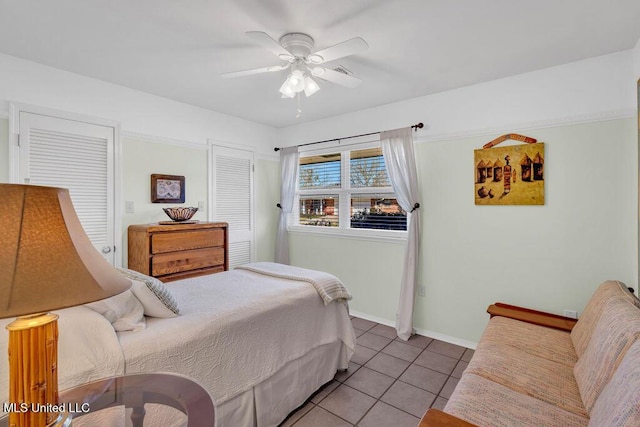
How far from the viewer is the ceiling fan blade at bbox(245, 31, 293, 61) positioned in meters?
1.69

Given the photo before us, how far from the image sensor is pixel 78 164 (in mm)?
2729

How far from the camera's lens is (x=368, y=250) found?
12.2 ft

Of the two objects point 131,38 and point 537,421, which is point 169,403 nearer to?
point 537,421

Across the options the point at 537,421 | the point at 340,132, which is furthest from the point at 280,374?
the point at 340,132

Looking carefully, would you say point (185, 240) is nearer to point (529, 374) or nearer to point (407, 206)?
point (407, 206)

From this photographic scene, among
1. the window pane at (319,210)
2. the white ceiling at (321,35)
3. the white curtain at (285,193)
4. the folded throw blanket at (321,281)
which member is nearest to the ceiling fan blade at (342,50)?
the white ceiling at (321,35)

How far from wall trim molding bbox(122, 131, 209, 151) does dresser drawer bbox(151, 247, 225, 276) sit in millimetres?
1242

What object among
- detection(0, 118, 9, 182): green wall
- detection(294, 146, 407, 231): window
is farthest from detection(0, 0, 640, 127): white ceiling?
detection(294, 146, 407, 231): window

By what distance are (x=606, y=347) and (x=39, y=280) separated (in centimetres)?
211

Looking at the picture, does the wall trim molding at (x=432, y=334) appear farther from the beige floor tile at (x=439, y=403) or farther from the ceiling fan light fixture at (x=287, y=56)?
the ceiling fan light fixture at (x=287, y=56)

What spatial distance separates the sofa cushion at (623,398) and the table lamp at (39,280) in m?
1.49

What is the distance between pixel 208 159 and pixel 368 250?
88.4 inches

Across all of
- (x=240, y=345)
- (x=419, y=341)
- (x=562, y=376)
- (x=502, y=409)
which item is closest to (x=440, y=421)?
(x=502, y=409)

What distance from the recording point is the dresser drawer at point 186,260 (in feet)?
9.30
